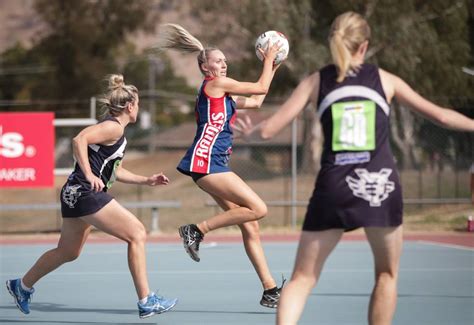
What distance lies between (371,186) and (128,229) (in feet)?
9.54

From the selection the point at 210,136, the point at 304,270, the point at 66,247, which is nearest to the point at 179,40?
the point at 210,136

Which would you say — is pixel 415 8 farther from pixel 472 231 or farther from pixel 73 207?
pixel 73 207

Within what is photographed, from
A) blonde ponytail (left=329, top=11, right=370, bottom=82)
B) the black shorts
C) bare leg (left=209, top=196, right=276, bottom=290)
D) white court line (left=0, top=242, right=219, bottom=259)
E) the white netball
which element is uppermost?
the white netball

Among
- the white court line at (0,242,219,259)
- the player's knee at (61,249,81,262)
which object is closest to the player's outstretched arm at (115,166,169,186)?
the player's knee at (61,249,81,262)

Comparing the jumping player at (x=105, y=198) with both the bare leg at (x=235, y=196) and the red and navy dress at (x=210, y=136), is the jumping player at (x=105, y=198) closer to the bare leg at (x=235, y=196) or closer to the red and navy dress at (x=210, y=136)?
the red and navy dress at (x=210, y=136)

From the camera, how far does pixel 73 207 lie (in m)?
7.87

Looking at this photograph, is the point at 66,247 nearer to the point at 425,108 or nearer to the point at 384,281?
the point at 384,281

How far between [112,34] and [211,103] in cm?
5572

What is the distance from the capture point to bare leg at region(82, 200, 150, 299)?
784 centimetres

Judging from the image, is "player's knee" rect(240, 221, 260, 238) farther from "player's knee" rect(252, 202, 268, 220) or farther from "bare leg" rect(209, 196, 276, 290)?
"player's knee" rect(252, 202, 268, 220)

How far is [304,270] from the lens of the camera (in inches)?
222

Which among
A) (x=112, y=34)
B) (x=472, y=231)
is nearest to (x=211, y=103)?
(x=472, y=231)

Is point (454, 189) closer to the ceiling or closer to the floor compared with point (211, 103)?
closer to the floor

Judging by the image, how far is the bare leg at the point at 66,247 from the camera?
806 centimetres
